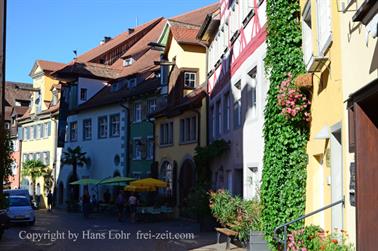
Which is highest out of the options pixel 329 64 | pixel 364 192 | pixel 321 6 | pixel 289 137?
pixel 321 6

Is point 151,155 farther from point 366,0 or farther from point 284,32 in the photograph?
point 366,0

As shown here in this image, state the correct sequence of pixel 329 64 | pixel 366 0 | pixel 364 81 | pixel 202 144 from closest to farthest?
pixel 366 0, pixel 364 81, pixel 329 64, pixel 202 144

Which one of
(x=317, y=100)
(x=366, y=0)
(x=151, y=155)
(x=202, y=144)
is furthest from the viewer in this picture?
(x=151, y=155)

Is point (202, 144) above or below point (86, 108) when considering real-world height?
below

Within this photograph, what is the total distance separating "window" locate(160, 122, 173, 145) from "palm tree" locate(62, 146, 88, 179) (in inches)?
441

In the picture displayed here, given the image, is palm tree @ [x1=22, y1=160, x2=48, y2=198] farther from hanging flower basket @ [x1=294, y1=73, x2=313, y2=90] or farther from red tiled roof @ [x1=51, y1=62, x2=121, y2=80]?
hanging flower basket @ [x1=294, y1=73, x2=313, y2=90]

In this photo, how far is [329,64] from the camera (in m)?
9.75

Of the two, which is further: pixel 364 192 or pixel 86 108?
pixel 86 108

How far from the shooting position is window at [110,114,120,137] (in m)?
42.4

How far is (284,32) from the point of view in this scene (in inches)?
481

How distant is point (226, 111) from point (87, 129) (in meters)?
25.0

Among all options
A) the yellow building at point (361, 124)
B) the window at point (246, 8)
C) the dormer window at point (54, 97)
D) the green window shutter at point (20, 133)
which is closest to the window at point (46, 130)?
the dormer window at point (54, 97)

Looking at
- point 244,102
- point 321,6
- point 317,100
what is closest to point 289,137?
point 317,100

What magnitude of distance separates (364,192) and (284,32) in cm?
540
